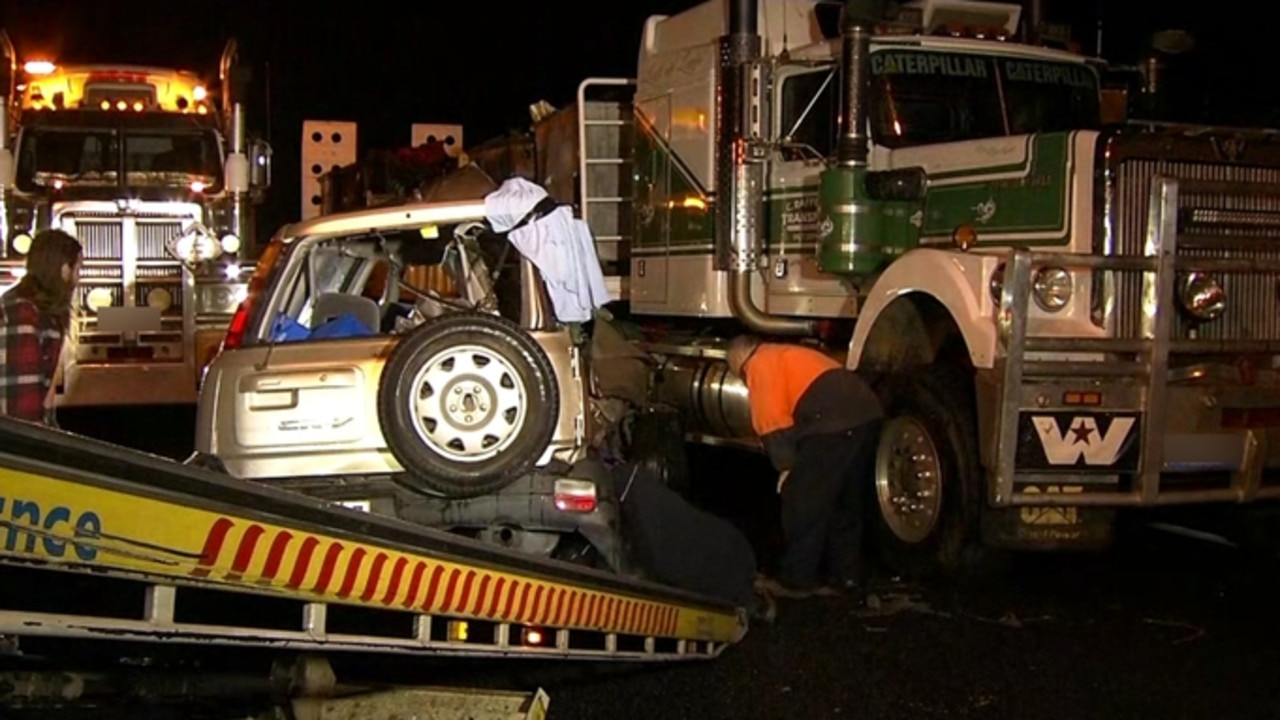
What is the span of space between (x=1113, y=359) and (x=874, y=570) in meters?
1.95

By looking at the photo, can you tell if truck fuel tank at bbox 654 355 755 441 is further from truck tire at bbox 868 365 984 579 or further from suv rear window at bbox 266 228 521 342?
suv rear window at bbox 266 228 521 342

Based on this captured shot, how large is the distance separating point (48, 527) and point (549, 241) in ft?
12.2

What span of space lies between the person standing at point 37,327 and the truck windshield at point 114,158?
25.1ft

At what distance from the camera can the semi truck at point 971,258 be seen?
768 centimetres

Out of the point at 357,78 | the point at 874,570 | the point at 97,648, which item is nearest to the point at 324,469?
the point at 97,648

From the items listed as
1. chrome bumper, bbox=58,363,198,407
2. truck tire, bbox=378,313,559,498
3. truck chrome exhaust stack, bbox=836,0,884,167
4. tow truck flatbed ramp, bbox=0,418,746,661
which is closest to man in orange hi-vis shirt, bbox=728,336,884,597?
truck chrome exhaust stack, bbox=836,0,884,167

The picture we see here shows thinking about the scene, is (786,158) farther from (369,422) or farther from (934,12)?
(369,422)

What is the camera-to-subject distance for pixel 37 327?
22.2 feet

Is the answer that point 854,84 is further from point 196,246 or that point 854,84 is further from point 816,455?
point 196,246

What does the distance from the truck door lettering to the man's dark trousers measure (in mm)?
5133

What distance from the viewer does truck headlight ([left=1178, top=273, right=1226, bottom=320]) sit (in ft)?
26.4

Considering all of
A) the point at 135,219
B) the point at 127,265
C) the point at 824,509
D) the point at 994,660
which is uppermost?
the point at 135,219

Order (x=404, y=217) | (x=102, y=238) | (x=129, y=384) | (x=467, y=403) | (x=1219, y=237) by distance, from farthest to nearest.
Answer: (x=102, y=238)
(x=129, y=384)
(x=1219, y=237)
(x=404, y=217)
(x=467, y=403)

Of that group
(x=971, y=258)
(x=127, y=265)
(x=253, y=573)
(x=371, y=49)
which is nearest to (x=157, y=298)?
(x=127, y=265)
